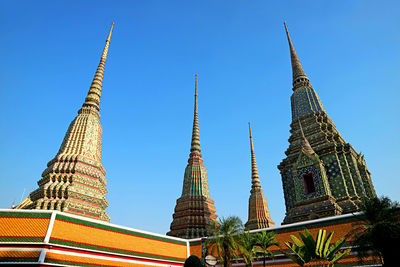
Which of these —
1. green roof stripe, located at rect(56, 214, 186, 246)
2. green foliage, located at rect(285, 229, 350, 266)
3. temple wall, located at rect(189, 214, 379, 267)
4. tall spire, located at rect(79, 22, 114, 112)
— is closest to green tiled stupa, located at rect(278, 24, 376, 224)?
temple wall, located at rect(189, 214, 379, 267)

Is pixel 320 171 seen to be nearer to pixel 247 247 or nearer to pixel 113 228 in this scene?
pixel 247 247

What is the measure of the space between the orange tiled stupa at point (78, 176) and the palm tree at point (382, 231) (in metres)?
20.9

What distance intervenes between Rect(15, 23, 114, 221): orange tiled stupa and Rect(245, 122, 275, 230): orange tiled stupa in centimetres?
2060

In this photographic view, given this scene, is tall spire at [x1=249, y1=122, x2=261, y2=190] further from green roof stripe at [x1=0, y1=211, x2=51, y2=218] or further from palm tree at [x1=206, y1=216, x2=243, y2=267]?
green roof stripe at [x1=0, y1=211, x2=51, y2=218]

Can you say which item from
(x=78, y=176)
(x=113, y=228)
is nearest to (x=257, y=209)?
(x=78, y=176)

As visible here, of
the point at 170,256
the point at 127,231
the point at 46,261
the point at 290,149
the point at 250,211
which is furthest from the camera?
the point at 250,211

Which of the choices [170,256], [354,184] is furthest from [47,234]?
[354,184]

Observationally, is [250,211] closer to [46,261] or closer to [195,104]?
[195,104]

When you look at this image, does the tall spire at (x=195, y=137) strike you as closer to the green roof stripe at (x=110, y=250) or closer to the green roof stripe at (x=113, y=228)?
the green roof stripe at (x=113, y=228)

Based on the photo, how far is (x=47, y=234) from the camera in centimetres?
1302

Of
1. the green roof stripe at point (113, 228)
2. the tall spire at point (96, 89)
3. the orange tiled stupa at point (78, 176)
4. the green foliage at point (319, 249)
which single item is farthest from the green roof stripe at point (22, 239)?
the tall spire at point (96, 89)

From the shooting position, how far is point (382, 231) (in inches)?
404

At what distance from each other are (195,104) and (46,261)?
33.0 metres

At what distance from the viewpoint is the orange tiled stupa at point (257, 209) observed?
3719cm
